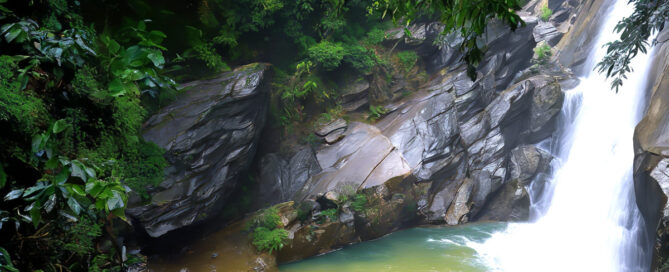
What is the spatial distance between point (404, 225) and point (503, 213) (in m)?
3.08

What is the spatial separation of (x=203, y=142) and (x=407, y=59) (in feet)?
25.3

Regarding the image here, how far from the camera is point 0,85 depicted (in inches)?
80.4

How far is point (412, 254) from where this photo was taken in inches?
322

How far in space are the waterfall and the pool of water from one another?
1.25ft

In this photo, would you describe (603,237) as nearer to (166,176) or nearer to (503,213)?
(503,213)

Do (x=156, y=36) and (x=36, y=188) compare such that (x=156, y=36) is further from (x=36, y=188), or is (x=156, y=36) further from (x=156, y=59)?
(x=36, y=188)

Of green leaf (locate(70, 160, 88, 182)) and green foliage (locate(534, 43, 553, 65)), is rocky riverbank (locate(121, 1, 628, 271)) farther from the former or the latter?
green leaf (locate(70, 160, 88, 182))

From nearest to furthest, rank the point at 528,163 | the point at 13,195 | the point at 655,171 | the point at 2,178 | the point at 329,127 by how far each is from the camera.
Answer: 1. the point at 13,195
2. the point at 2,178
3. the point at 655,171
4. the point at 329,127
5. the point at 528,163

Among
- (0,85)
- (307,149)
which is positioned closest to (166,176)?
(307,149)

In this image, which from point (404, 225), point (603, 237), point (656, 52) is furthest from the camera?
point (656, 52)

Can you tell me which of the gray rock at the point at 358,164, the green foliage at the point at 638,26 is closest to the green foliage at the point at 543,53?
the gray rock at the point at 358,164

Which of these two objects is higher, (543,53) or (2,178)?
(543,53)

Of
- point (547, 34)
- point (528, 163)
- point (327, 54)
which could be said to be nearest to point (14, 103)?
point (327, 54)

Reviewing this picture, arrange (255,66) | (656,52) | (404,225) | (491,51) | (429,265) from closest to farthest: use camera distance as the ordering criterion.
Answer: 1. (429,265)
2. (255,66)
3. (404,225)
4. (656,52)
5. (491,51)
